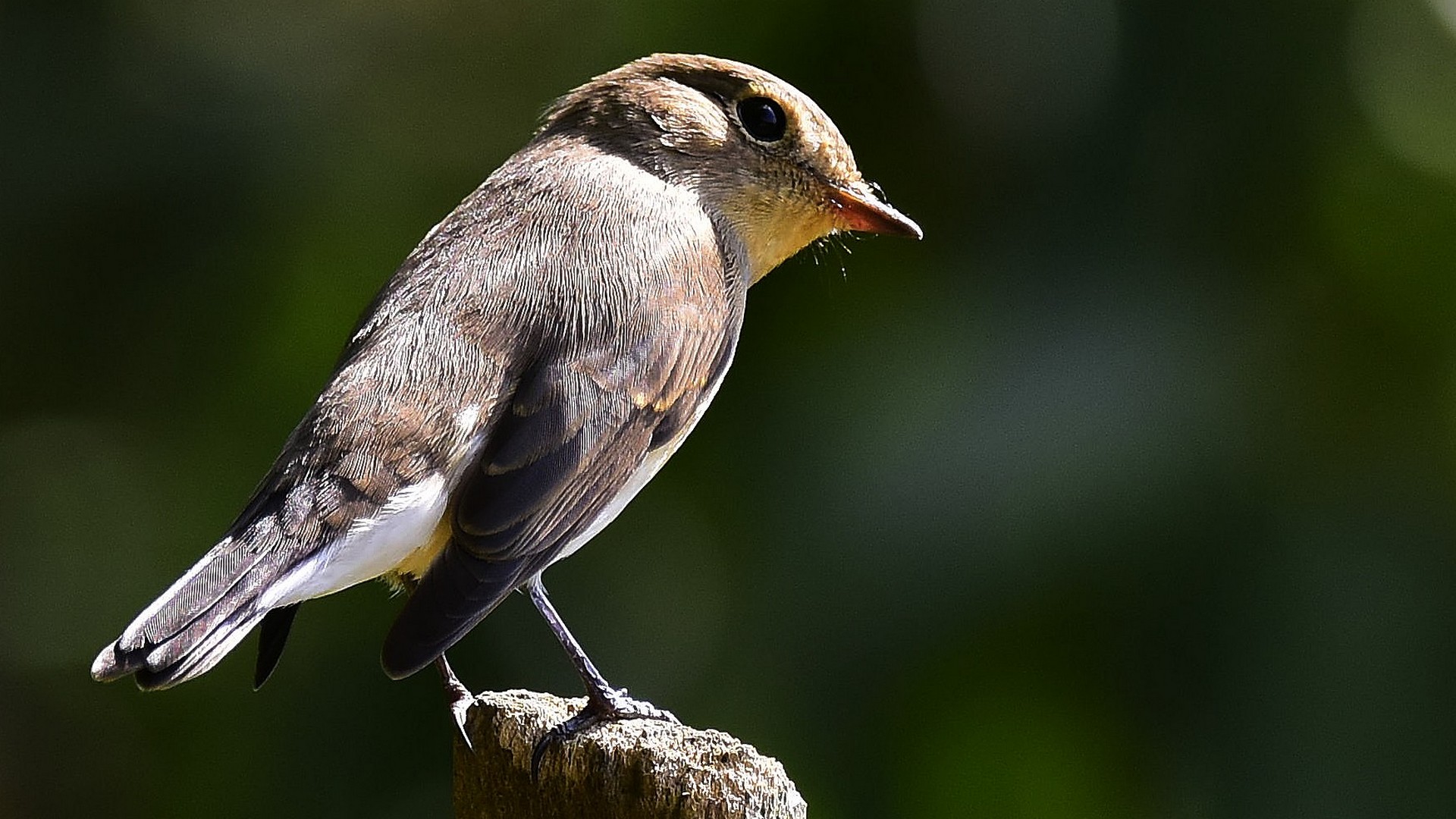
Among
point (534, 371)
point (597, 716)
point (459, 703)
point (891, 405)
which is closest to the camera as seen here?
point (597, 716)

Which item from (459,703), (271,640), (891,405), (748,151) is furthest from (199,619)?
(891,405)

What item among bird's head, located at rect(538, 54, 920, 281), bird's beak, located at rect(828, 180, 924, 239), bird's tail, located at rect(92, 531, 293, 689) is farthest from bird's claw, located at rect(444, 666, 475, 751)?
bird's beak, located at rect(828, 180, 924, 239)

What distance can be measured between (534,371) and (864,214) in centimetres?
94

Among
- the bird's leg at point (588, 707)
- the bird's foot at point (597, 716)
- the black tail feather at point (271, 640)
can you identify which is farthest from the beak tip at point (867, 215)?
the black tail feather at point (271, 640)

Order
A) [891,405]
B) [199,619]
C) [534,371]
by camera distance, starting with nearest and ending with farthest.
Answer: [199,619]
[534,371]
[891,405]

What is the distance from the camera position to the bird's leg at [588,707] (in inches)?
125

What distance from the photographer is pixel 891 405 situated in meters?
5.56

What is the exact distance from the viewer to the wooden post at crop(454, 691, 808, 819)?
2.94 m

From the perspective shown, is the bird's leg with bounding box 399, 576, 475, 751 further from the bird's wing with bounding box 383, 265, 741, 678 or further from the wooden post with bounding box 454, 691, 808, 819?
the bird's wing with bounding box 383, 265, 741, 678

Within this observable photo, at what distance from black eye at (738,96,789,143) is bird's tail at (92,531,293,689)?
4.88ft

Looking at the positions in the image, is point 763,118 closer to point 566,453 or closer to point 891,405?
point 566,453

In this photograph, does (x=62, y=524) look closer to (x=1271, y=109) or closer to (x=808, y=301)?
(x=808, y=301)

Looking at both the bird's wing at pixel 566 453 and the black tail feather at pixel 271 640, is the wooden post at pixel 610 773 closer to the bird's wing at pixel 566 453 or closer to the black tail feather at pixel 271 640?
the bird's wing at pixel 566 453

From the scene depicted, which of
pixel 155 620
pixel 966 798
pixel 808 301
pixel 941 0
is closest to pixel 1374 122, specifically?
pixel 941 0
